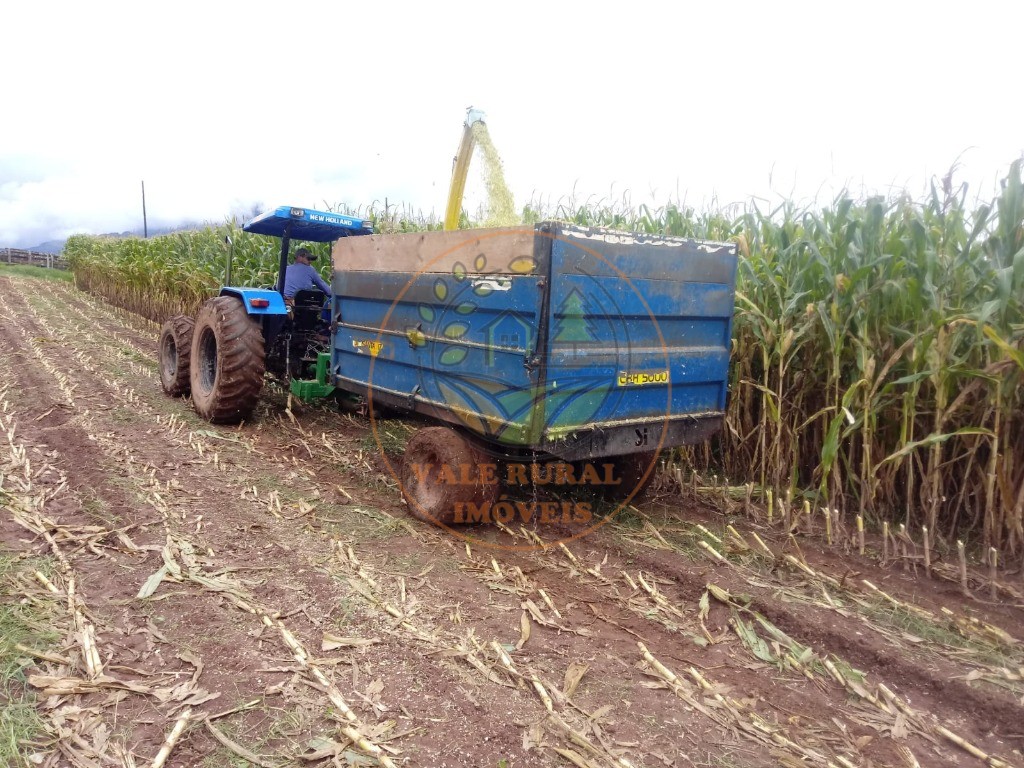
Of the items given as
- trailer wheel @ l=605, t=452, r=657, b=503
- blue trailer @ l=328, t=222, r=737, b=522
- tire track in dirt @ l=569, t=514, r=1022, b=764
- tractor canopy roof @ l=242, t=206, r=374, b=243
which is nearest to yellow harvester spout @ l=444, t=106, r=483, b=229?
tractor canopy roof @ l=242, t=206, r=374, b=243

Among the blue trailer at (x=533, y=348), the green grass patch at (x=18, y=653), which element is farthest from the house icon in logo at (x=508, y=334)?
the green grass patch at (x=18, y=653)

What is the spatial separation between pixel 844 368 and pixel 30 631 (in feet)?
15.5

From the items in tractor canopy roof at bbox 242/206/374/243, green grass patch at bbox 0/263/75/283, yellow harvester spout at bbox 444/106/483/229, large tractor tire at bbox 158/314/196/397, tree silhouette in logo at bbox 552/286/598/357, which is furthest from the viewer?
green grass patch at bbox 0/263/75/283

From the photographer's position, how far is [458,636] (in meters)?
2.96

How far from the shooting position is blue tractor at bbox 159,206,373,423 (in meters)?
5.96

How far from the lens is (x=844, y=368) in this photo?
15.5 feet

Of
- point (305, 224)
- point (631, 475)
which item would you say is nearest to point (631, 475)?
point (631, 475)

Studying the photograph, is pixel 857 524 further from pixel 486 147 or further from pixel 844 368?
pixel 486 147

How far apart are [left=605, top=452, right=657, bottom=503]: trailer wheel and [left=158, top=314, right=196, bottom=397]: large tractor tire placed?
15.2ft

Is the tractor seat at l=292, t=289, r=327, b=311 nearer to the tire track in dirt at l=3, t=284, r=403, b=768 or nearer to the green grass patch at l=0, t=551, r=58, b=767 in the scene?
the tire track in dirt at l=3, t=284, r=403, b=768

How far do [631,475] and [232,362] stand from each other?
3482 millimetres

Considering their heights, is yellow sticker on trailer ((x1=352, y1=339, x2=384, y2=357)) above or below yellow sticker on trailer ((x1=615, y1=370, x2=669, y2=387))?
above

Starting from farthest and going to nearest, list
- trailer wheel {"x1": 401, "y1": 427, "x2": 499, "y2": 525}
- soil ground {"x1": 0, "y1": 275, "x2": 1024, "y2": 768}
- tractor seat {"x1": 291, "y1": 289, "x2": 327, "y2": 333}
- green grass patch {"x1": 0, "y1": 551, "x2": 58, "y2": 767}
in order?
tractor seat {"x1": 291, "y1": 289, "x2": 327, "y2": 333} < trailer wheel {"x1": 401, "y1": 427, "x2": 499, "y2": 525} < soil ground {"x1": 0, "y1": 275, "x2": 1024, "y2": 768} < green grass patch {"x1": 0, "y1": 551, "x2": 58, "y2": 767}

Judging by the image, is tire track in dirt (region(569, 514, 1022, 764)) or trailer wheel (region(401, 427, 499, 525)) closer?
tire track in dirt (region(569, 514, 1022, 764))
